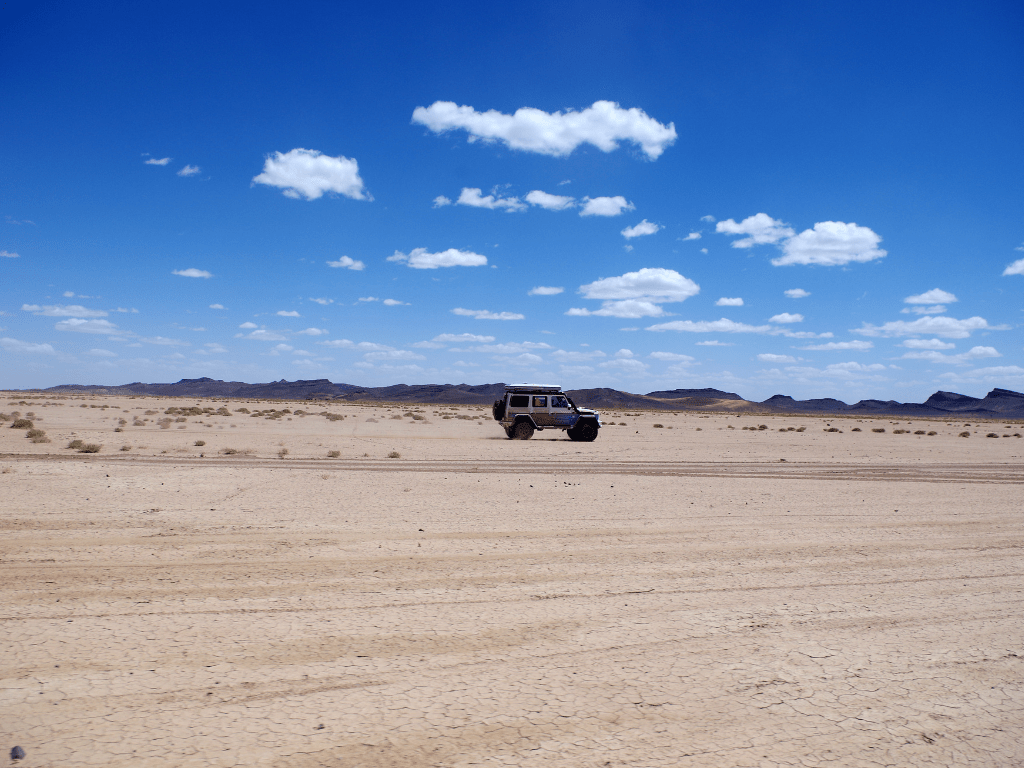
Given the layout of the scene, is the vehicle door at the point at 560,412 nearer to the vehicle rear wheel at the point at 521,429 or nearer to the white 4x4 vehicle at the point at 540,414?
the white 4x4 vehicle at the point at 540,414

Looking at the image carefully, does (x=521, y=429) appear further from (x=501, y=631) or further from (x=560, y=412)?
(x=501, y=631)

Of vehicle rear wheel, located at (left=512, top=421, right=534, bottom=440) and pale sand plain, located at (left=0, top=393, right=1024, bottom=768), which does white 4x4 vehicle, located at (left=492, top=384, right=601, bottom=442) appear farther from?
pale sand plain, located at (left=0, top=393, right=1024, bottom=768)

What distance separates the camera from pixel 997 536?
1028 cm

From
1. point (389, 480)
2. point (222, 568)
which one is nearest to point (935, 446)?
point (389, 480)

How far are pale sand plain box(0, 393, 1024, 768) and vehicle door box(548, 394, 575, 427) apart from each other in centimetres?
1749

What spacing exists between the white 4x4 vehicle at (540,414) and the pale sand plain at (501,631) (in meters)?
17.5

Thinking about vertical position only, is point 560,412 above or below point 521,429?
above

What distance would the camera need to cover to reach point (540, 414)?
30641 millimetres

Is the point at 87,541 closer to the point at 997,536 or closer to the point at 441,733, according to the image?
the point at 441,733

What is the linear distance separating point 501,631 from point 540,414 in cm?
2487

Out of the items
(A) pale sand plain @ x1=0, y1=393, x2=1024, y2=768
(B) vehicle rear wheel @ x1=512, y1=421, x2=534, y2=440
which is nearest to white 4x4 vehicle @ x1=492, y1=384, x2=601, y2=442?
(B) vehicle rear wheel @ x1=512, y1=421, x2=534, y2=440

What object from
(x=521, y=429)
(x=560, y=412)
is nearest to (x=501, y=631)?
(x=521, y=429)

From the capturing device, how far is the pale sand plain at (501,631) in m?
4.08

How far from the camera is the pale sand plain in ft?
13.4
